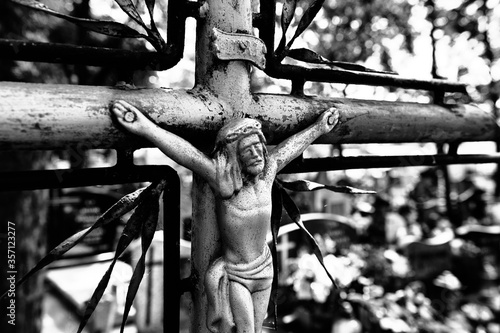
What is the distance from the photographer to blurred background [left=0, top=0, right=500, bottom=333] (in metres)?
3.00

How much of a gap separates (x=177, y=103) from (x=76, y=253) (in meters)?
4.18

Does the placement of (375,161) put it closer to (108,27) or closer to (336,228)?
(108,27)

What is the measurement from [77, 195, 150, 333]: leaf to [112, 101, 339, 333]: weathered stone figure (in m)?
0.15

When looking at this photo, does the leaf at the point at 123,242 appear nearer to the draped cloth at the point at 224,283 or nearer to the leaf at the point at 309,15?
the draped cloth at the point at 224,283

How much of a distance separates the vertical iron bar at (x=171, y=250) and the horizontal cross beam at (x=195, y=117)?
0.47ft

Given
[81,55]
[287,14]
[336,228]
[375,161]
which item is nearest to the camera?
[81,55]

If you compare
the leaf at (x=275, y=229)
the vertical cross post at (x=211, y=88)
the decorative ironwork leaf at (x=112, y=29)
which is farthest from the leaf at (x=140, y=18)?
the leaf at (x=275, y=229)

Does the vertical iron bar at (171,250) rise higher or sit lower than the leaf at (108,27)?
lower

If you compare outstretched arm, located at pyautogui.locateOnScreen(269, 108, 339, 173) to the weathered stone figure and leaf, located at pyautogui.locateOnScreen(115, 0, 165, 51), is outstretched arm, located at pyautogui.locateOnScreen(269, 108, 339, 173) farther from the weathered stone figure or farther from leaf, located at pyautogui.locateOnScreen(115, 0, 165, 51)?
leaf, located at pyautogui.locateOnScreen(115, 0, 165, 51)

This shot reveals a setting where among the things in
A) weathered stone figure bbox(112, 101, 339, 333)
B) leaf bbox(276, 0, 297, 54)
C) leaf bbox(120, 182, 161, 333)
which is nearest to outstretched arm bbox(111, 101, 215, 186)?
weathered stone figure bbox(112, 101, 339, 333)

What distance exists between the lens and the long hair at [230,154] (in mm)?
985

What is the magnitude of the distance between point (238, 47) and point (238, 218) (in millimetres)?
412

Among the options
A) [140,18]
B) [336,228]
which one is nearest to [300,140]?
[140,18]

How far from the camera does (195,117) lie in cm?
101
